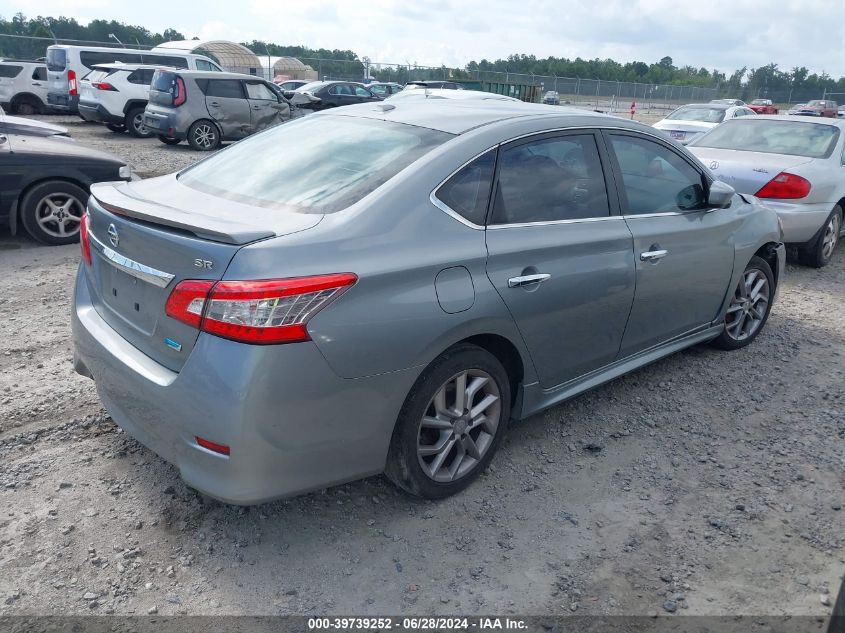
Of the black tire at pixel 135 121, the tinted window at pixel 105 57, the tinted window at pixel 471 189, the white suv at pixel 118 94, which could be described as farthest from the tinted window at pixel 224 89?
the tinted window at pixel 471 189

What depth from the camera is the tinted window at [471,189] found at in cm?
306

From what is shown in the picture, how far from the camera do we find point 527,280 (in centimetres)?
323

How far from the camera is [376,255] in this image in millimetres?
2729

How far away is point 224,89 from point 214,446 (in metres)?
14.6

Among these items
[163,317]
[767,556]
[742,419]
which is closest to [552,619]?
[767,556]

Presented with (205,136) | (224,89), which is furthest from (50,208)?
(224,89)

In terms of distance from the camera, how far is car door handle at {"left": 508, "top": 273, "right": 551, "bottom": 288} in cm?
317

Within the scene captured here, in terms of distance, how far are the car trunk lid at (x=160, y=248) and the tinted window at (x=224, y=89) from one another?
13267 millimetres

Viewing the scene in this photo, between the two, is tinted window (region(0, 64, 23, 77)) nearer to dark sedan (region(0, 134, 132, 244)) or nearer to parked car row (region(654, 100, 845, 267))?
dark sedan (region(0, 134, 132, 244))

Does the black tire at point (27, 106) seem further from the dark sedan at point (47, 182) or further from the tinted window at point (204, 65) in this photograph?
the dark sedan at point (47, 182)

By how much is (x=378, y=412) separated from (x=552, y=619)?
101cm

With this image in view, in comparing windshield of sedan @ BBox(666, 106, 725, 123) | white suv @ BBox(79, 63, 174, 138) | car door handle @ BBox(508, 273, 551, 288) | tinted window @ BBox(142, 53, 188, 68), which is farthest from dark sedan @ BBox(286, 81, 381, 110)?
car door handle @ BBox(508, 273, 551, 288)

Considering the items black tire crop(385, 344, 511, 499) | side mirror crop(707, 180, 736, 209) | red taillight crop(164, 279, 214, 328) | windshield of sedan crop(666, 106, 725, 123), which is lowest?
black tire crop(385, 344, 511, 499)

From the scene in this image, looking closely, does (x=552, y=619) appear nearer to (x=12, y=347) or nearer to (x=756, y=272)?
(x=756, y=272)
